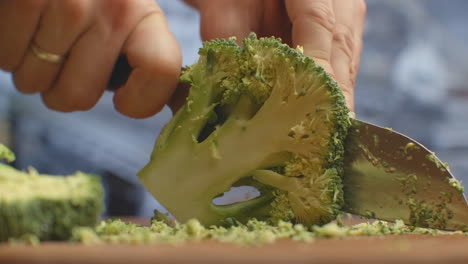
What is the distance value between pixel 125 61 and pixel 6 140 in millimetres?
1389

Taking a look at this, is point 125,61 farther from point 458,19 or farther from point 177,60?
point 458,19

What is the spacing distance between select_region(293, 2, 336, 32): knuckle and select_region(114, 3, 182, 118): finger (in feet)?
1.06

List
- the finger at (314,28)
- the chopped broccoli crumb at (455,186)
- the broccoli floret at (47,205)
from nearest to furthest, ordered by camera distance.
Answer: the broccoli floret at (47,205) → the chopped broccoli crumb at (455,186) → the finger at (314,28)

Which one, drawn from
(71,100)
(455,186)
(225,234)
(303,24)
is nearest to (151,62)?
(71,100)

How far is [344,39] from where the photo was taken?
4.67 feet

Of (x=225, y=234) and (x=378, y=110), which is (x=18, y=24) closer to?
(x=225, y=234)

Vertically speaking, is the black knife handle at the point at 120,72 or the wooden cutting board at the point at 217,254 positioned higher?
the black knife handle at the point at 120,72

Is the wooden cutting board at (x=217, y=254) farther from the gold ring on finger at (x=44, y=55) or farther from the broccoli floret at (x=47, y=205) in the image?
the gold ring on finger at (x=44, y=55)

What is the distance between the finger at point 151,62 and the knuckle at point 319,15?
0.32 meters

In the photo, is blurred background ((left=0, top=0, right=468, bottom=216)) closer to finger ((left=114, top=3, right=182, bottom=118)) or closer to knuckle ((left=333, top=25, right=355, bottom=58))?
knuckle ((left=333, top=25, right=355, bottom=58))

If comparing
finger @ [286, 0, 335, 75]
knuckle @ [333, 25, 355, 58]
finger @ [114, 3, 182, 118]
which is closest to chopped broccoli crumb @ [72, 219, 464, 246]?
finger @ [114, 3, 182, 118]

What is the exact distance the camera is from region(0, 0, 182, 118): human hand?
3.51 ft

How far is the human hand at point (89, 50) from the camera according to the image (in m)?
1.07

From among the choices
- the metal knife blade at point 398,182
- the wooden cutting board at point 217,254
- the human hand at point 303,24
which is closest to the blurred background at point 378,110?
the human hand at point 303,24
